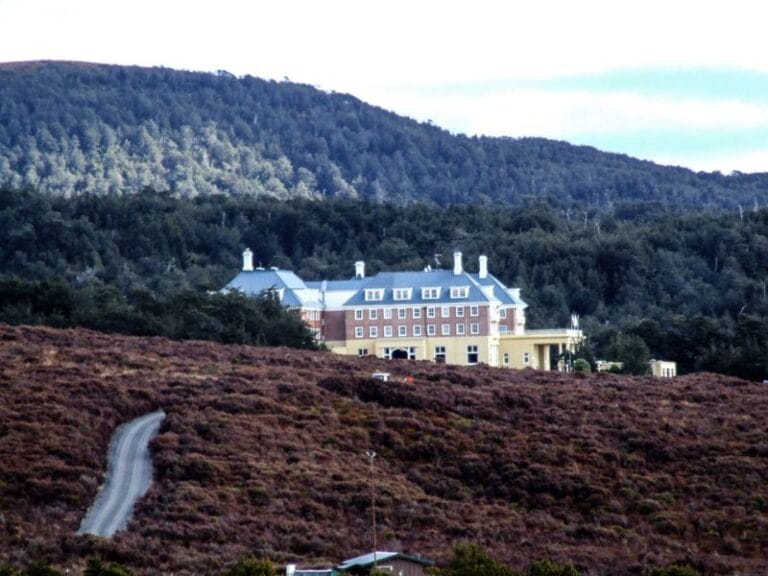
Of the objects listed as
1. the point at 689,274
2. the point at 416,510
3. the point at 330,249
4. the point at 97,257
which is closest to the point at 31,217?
the point at 97,257

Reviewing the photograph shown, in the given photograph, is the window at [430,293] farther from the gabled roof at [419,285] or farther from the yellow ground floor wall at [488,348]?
the yellow ground floor wall at [488,348]

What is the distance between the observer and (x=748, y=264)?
138250 millimetres

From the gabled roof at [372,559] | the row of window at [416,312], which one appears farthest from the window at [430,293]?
the gabled roof at [372,559]

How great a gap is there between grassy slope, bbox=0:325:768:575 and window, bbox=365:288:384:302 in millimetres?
23265

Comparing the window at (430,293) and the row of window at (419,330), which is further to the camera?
the window at (430,293)

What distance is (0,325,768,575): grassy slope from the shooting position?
43.5m

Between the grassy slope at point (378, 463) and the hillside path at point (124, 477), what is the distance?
1.38ft

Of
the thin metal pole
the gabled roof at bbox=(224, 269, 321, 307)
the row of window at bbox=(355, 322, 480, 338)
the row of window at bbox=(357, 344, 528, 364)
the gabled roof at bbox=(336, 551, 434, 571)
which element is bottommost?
the gabled roof at bbox=(336, 551, 434, 571)

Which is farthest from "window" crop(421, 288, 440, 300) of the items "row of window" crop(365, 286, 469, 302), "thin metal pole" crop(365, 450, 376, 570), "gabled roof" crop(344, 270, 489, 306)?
"thin metal pole" crop(365, 450, 376, 570)

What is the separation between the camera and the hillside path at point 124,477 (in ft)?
147

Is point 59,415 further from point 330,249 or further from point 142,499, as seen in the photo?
point 330,249

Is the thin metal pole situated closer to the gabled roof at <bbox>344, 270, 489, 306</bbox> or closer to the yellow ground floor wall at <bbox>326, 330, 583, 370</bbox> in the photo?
the yellow ground floor wall at <bbox>326, 330, 583, 370</bbox>

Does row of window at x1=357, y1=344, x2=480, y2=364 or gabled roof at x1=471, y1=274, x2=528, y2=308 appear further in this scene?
gabled roof at x1=471, y1=274, x2=528, y2=308

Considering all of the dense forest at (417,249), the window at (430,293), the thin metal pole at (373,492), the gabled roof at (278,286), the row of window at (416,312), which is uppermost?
the dense forest at (417,249)
